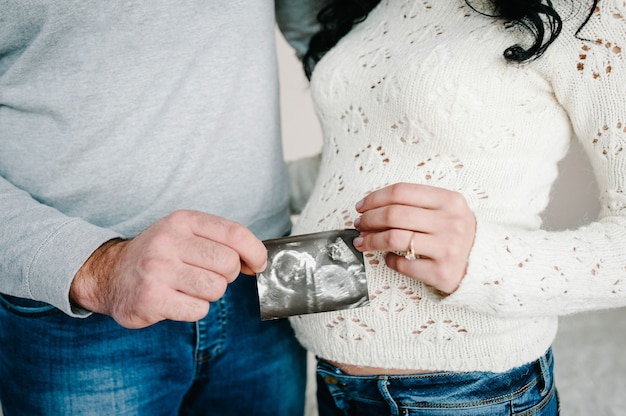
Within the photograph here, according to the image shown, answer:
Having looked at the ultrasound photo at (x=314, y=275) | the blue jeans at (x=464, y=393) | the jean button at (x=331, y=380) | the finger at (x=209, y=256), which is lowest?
the jean button at (x=331, y=380)

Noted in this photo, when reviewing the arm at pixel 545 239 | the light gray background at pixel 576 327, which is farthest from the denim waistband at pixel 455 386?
the light gray background at pixel 576 327

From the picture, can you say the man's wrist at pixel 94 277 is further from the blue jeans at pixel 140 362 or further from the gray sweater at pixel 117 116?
the blue jeans at pixel 140 362

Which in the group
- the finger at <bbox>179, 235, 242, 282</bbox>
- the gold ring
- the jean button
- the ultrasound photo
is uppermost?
the finger at <bbox>179, 235, 242, 282</bbox>

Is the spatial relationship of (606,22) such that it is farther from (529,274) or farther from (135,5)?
(135,5)

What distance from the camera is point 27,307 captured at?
956 mm

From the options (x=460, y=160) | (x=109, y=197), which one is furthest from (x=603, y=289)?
(x=109, y=197)

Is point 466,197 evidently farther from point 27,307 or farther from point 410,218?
point 27,307

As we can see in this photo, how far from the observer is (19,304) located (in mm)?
964

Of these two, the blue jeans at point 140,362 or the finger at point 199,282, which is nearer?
the finger at point 199,282

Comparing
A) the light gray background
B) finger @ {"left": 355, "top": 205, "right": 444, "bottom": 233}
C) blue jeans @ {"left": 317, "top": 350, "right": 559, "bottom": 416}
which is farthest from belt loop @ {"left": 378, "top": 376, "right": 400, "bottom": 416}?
the light gray background

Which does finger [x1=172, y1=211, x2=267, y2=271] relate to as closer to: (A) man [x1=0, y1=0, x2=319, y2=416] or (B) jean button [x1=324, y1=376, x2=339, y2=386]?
(A) man [x1=0, y1=0, x2=319, y2=416]

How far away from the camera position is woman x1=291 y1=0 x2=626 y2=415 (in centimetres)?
73

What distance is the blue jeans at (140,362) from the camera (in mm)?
954

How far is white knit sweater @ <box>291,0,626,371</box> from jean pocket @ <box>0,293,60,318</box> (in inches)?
17.8
